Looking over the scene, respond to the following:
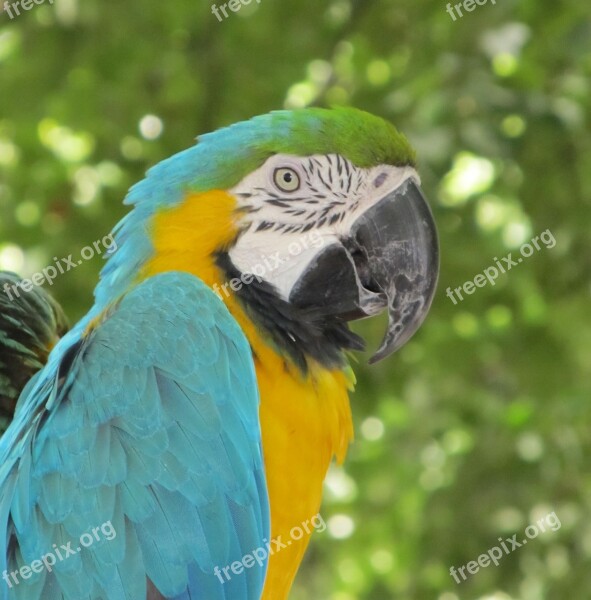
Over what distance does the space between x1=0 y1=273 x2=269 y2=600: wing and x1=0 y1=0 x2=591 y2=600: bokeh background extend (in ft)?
6.86

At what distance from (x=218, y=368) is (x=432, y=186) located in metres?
2.02

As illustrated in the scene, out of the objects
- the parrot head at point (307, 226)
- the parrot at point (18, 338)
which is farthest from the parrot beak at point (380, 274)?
the parrot at point (18, 338)

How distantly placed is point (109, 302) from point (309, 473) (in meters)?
0.57

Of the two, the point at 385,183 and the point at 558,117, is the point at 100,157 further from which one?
the point at 385,183

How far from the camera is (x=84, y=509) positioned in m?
1.90

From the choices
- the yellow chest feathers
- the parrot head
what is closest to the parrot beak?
the parrot head

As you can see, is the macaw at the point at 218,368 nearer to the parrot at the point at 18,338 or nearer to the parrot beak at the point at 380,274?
the parrot beak at the point at 380,274

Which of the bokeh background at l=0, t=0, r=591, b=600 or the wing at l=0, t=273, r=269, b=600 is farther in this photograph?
the bokeh background at l=0, t=0, r=591, b=600

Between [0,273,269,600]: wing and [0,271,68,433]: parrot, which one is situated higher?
[0,271,68,433]: parrot

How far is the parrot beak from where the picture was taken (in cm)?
218

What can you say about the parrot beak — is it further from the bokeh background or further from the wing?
the bokeh background

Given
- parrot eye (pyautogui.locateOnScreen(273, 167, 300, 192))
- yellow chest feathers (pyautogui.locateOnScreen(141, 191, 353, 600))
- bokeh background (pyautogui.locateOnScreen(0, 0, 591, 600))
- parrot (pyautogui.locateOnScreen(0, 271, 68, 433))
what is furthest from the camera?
bokeh background (pyautogui.locateOnScreen(0, 0, 591, 600))

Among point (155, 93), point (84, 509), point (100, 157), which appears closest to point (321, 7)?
Result: point (155, 93)

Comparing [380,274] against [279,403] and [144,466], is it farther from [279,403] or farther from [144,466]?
[144,466]
